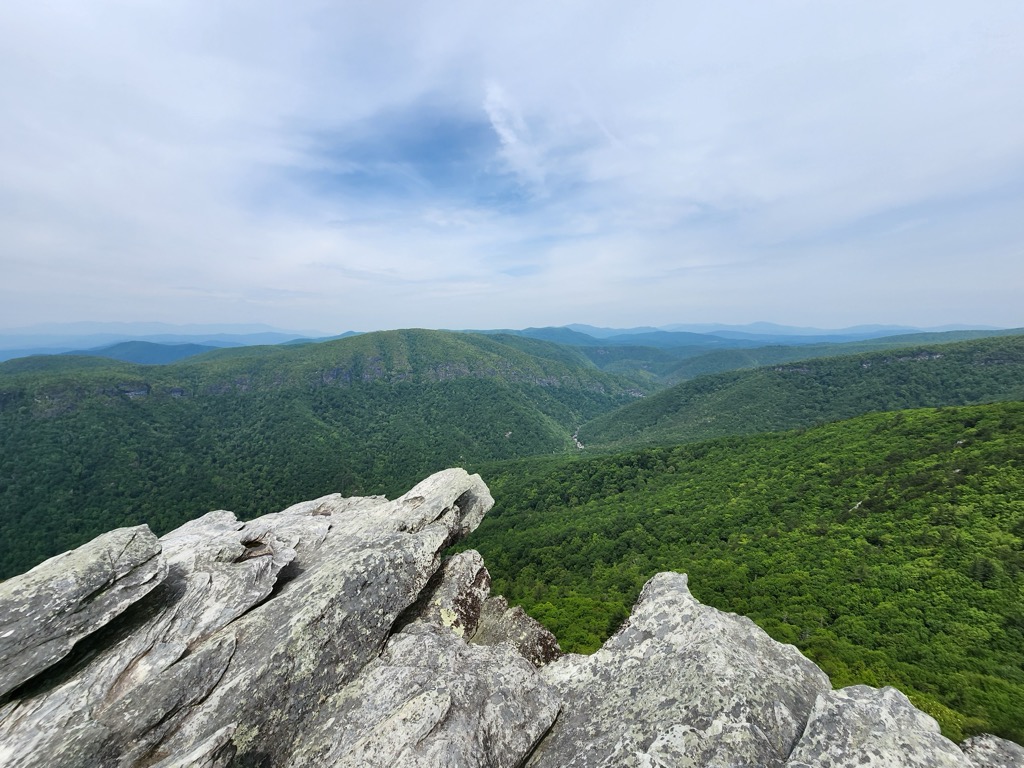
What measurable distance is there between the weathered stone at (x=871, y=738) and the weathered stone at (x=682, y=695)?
934mm

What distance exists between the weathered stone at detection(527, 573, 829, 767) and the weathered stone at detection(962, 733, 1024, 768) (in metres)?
3.53

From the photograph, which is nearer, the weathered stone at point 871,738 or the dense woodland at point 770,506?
the weathered stone at point 871,738

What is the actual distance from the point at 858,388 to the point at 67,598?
→ 20356 cm

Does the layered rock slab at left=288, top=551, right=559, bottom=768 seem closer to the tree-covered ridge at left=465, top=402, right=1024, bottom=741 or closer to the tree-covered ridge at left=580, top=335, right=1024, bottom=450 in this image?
the tree-covered ridge at left=465, top=402, right=1024, bottom=741

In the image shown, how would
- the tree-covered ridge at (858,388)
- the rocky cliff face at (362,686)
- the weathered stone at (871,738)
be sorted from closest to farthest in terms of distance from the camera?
the weathered stone at (871,738)
the rocky cliff face at (362,686)
the tree-covered ridge at (858,388)

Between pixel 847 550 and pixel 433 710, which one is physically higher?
pixel 433 710

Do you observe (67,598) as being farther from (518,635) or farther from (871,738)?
(871,738)

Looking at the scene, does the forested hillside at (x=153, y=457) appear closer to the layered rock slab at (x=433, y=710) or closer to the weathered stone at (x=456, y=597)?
the weathered stone at (x=456, y=597)

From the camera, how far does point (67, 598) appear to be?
528 inches

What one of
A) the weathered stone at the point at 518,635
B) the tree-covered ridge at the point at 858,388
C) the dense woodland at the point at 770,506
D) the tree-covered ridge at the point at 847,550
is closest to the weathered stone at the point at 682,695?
the weathered stone at the point at 518,635

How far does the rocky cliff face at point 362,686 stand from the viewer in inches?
436

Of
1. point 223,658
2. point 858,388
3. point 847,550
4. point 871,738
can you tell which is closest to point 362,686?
point 223,658

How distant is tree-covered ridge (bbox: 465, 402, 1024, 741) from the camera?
24.3 meters

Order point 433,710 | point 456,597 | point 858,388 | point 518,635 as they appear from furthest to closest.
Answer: point 858,388
point 456,597
point 518,635
point 433,710
